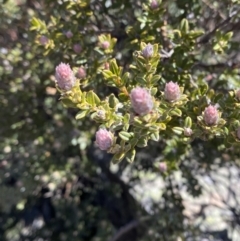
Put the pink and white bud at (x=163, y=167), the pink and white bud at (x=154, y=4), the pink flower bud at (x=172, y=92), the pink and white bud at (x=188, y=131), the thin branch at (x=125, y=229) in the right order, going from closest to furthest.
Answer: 1. the pink flower bud at (x=172, y=92)
2. the pink and white bud at (x=188, y=131)
3. the pink and white bud at (x=154, y=4)
4. the pink and white bud at (x=163, y=167)
5. the thin branch at (x=125, y=229)

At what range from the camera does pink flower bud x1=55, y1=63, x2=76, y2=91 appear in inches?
40.3

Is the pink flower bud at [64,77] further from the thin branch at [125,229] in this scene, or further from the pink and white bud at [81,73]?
the thin branch at [125,229]

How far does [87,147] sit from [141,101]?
1525mm

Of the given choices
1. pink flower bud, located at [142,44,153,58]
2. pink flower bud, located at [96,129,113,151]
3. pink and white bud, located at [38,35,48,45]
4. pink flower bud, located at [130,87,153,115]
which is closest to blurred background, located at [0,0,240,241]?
pink and white bud, located at [38,35,48,45]

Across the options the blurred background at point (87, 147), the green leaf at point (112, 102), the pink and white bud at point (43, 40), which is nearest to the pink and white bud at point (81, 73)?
the blurred background at point (87, 147)

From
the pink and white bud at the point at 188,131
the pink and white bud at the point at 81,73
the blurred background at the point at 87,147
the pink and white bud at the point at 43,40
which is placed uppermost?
the pink and white bud at the point at 188,131

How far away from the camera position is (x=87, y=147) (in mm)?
2402

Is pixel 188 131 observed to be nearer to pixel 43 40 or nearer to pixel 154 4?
pixel 154 4

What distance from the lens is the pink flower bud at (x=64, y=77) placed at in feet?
3.36

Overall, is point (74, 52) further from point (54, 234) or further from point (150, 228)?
point (54, 234)

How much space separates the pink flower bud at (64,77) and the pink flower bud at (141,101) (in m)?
0.18

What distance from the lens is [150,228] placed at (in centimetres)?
225

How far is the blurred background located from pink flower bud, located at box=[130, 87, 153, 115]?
58cm

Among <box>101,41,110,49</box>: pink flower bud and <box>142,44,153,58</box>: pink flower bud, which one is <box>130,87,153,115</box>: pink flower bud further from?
<box>101,41,110,49</box>: pink flower bud
